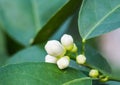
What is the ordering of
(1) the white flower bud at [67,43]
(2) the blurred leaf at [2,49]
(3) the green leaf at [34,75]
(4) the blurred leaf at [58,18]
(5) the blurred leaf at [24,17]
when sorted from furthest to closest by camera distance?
(2) the blurred leaf at [2,49] < (5) the blurred leaf at [24,17] < (4) the blurred leaf at [58,18] < (1) the white flower bud at [67,43] < (3) the green leaf at [34,75]

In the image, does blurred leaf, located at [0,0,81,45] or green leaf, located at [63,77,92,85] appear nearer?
green leaf, located at [63,77,92,85]

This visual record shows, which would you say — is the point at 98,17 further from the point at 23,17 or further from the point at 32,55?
the point at 23,17

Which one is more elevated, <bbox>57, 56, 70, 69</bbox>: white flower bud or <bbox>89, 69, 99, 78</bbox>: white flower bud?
<bbox>57, 56, 70, 69</bbox>: white flower bud

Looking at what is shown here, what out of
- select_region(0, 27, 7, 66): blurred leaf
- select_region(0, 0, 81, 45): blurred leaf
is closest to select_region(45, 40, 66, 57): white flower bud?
select_region(0, 0, 81, 45): blurred leaf

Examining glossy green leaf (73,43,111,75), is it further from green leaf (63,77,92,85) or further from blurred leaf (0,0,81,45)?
blurred leaf (0,0,81,45)

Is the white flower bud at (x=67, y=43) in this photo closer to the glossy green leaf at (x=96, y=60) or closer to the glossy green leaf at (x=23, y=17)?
the glossy green leaf at (x=96, y=60)

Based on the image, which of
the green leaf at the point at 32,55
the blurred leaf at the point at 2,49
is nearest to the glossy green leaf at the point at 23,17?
the blurred leaf at the point at 2,49

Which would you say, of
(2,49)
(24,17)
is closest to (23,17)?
(24,17)

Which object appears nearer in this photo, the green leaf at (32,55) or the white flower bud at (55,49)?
the white flower bud at (55,49)
